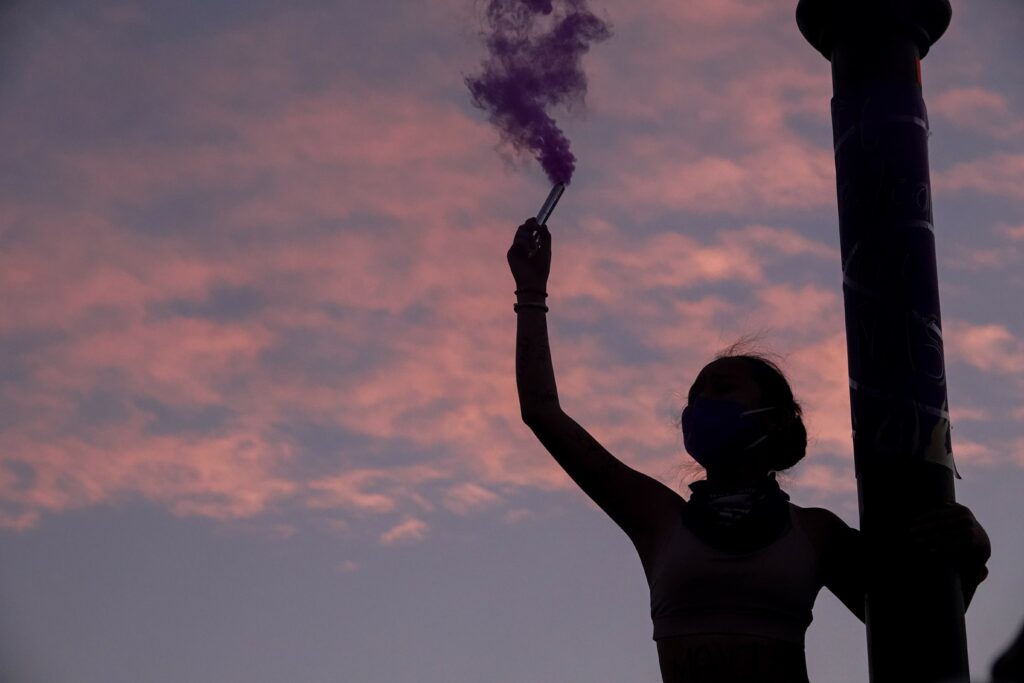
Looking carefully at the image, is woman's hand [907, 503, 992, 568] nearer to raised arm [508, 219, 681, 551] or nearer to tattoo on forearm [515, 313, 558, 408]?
raised arm [508, 219, 681, 551]

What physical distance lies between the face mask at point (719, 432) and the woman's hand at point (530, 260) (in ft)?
3.02

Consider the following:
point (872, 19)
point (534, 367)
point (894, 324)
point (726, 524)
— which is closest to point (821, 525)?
point (726, 524)

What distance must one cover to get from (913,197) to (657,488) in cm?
153

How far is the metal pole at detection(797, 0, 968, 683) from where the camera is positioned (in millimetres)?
5027

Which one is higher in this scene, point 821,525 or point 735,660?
point 821,525

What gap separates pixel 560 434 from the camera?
5680mm

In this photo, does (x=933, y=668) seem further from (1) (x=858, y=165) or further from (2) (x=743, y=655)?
(1) (x=858, y=165)

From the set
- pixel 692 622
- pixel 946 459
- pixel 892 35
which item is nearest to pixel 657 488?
pixel 692 622

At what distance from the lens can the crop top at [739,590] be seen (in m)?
5.02

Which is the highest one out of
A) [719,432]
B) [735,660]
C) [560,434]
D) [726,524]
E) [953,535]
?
[560,434]

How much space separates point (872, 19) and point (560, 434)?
2.14 metres

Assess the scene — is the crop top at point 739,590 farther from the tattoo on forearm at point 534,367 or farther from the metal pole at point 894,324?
the tattoo on forearm at point 534,367

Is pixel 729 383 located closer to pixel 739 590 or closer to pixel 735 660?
pixel 739 590

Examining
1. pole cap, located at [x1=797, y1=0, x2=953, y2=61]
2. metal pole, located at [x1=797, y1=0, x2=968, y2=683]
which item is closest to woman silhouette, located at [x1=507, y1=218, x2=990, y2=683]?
metal pole, located at [x1=797, y1=0, x2=968, y2=683]
